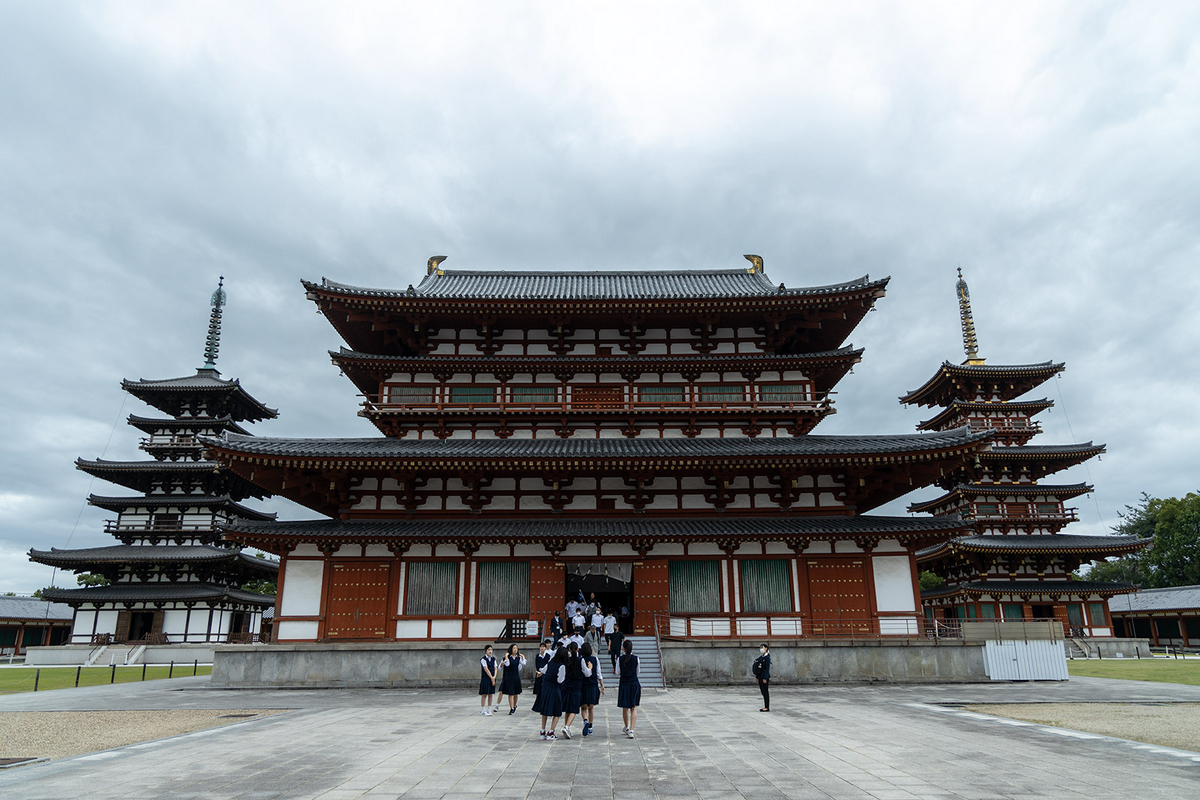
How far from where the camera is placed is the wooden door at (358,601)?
2291 cm

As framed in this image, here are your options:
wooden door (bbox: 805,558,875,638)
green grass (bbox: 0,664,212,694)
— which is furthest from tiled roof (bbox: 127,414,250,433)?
wooden door (bbox: 805,558,875,638)

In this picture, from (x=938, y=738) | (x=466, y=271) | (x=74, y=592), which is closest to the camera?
(x=938, y=738)

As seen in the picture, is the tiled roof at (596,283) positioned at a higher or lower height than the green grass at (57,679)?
higher

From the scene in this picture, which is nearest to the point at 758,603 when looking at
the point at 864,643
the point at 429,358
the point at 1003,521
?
the point at 864,643

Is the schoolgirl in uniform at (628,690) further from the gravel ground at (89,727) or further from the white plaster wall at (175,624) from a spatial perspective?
the white plaster wall at (175,624)

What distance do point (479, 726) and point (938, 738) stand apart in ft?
28.7

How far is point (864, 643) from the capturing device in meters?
21.6

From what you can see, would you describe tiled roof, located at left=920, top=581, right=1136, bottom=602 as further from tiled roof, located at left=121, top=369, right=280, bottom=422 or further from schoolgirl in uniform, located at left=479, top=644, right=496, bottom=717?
tiled roof, located at left=121, top=369, right=280, bottom=422

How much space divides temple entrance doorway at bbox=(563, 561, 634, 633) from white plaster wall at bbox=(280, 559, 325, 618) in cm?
873

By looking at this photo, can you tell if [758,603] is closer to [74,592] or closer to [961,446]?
[961,446]

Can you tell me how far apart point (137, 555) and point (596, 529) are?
36.1 m

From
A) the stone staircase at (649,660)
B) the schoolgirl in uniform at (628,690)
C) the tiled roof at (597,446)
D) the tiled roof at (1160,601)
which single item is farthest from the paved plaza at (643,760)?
the tiled roof at (1160,601)

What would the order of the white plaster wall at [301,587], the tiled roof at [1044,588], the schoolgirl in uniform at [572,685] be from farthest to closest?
the tiled roof at [1044,588], the white plaster wall at [301,587], the schoolgirl in uniform at [572,685]

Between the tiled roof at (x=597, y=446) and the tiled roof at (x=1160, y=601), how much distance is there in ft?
125
